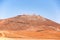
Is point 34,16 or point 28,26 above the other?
point 34,16

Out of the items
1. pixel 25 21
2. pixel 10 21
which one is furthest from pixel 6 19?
pixel 25 21

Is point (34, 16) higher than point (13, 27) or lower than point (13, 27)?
higher

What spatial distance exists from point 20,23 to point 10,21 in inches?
192

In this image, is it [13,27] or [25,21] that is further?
[25,21]

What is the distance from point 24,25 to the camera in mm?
74375

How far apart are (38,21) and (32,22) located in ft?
10.5

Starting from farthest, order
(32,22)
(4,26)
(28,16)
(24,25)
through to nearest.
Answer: (28,16)
(32,22)
(24,25)
(4,26)

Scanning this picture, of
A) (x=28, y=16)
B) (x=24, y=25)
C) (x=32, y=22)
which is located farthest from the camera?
(x=28, y=16)

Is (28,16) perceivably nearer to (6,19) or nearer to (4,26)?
(6,19)

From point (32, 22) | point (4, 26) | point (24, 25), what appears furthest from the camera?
point (32, 22)

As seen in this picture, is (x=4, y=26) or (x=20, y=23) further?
(x=20, y=23)

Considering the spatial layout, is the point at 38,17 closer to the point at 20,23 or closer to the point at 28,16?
the point at 28,16

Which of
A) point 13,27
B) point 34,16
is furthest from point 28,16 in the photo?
point 13,27

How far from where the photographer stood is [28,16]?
280ft
